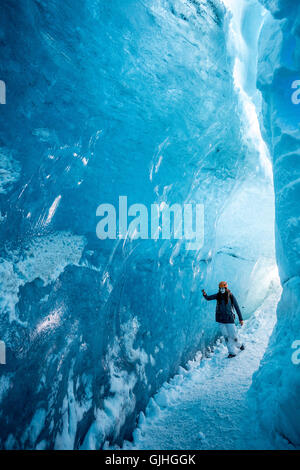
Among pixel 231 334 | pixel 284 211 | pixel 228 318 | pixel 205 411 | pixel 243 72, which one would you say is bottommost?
pixel 205 411

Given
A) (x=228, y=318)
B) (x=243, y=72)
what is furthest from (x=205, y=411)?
(x=243, y=72)

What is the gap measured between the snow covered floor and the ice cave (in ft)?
0.07

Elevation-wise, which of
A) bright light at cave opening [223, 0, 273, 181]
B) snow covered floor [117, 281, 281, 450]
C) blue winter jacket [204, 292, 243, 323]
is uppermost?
bright light at cave opening [223, 0, 273, 181]

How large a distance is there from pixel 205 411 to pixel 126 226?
272 centimetres

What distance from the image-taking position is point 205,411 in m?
2.66

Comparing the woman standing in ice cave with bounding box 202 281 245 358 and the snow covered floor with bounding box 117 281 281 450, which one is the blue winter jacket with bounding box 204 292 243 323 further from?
the snow covered floor with bounding box 117 281 281 450

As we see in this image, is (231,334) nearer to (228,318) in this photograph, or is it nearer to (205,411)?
(228,318)

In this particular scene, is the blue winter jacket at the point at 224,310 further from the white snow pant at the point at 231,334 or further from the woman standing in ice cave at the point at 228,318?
the white snow pant at the point at 231,334

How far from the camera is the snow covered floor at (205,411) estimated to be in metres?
2.21

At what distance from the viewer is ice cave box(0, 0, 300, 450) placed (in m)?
2.19

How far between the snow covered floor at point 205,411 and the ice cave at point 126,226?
0.07 feet

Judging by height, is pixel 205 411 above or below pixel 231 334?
below

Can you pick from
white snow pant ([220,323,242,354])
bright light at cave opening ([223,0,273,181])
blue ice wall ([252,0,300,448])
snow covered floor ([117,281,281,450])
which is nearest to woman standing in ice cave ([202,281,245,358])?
white snow pant ([220,323,242,354])

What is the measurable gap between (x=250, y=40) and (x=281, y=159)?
488cm
